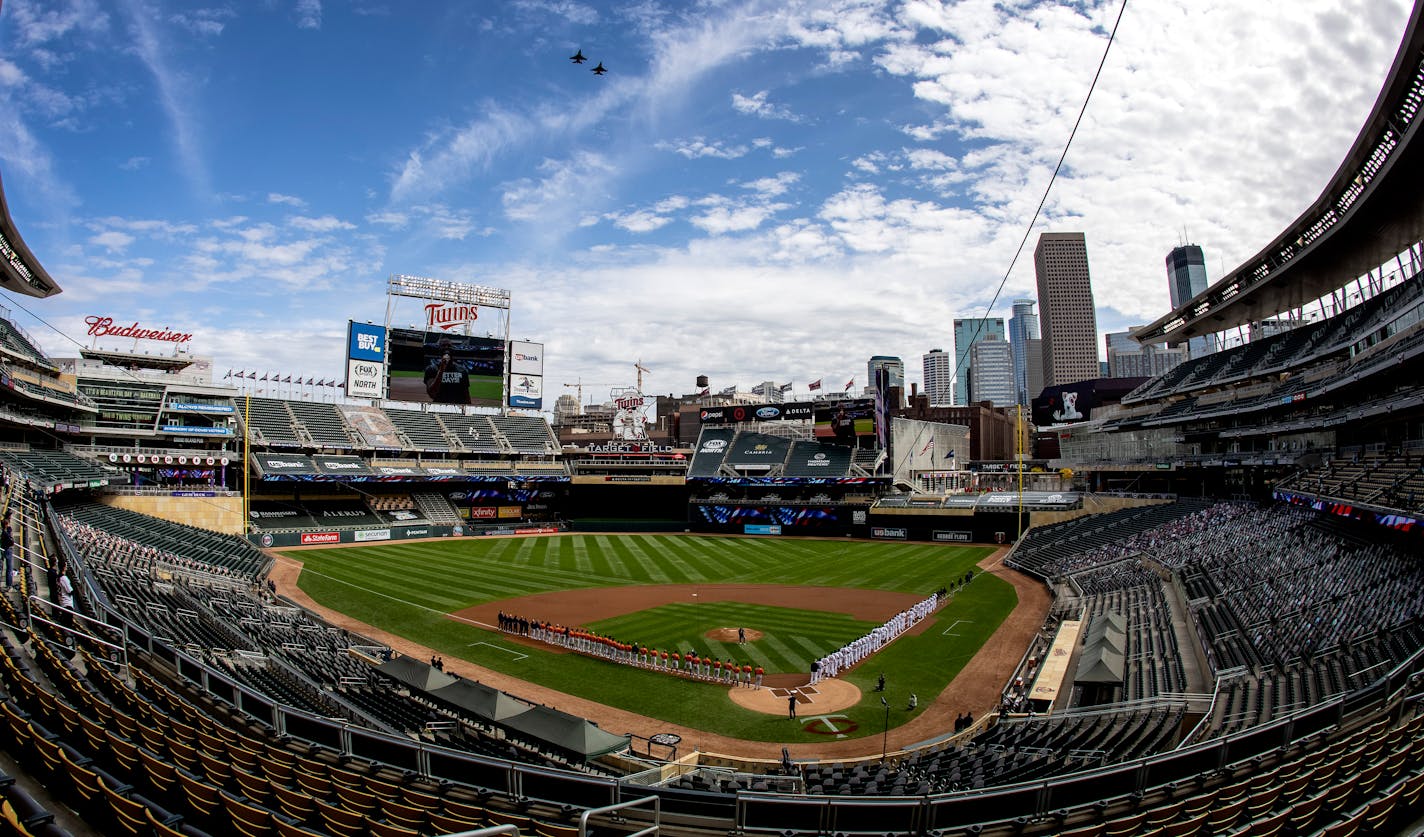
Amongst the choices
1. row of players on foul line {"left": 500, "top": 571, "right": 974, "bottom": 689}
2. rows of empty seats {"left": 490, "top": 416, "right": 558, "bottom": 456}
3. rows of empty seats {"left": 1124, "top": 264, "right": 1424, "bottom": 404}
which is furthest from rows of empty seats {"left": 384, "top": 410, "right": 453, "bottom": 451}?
rows of empty seats {"left": 1124, "top": 264, "right": 1424, "bottom": 404}

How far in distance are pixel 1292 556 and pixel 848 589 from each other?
18167 millimetres

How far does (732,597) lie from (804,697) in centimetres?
1430

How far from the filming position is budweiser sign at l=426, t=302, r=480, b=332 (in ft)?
222

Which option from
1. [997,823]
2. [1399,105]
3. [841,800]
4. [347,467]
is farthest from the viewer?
[347,467]

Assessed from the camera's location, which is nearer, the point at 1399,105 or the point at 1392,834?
the point at 1392,834

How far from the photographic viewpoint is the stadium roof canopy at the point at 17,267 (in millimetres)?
32375

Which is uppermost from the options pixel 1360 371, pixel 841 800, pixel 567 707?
pixel 1360 371

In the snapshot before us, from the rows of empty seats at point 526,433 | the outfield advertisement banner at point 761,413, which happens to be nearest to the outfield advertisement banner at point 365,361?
the rows of empty seats at point 526,433

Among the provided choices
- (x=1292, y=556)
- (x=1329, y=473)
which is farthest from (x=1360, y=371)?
(x=1292, y=556)

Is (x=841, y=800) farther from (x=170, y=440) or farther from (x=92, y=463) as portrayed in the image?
(x=170, y=440)

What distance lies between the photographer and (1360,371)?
1131 inches

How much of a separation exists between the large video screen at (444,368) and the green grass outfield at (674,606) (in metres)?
16.6

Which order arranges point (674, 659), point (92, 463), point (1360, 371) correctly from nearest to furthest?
1. point (674, 659)
2. point (1360, 371)
3. point (92, 463)

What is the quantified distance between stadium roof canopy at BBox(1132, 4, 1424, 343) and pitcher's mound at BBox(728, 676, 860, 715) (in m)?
25.7
